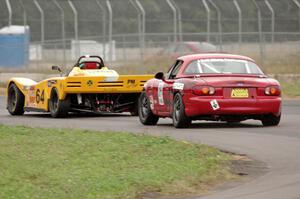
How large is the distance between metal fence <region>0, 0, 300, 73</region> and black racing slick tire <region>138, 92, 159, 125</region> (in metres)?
18.9

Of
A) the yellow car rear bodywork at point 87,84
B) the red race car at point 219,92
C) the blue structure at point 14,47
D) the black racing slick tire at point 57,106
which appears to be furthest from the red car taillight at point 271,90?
the blue structure at point 14,47

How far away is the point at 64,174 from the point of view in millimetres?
9938

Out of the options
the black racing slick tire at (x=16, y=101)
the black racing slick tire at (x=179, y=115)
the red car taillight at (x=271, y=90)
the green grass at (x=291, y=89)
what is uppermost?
the red car taillight at (x=271, y=90)

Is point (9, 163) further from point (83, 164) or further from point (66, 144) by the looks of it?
point (66, 144)

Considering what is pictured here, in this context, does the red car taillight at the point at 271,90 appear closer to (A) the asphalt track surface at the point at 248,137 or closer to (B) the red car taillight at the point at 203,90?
(A) the asphalt track surface at the point at 248,137

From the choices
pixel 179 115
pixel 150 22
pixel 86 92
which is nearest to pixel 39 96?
pixel 86 92

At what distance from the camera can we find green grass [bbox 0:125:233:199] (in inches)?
370

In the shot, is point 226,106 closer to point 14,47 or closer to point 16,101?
point 16,101

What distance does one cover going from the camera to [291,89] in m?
29.4

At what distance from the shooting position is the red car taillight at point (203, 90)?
15742 mm

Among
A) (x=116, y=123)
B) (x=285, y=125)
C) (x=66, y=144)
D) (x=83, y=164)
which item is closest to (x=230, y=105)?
(x=285, y=125)

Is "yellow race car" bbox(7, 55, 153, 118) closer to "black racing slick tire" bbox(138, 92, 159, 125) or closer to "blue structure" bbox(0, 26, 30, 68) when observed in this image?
"black racing slick tire" bbox(138, 92, 159, 125)

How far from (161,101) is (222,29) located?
22937 millimetres

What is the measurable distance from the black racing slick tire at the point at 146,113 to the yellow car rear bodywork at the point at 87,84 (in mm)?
1696
